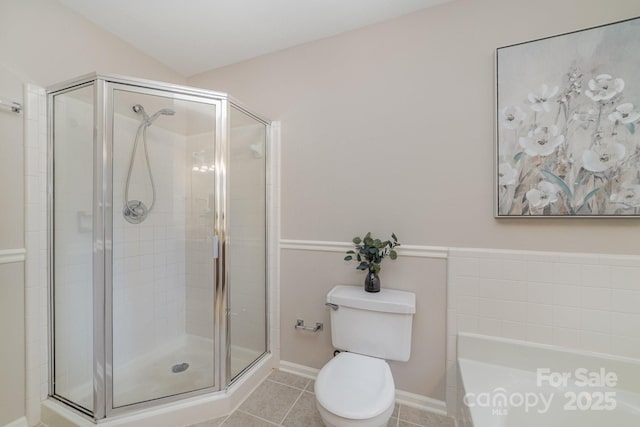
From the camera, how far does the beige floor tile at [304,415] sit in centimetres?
139

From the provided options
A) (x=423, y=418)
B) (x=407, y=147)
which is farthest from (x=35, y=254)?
(x=423, y=418)

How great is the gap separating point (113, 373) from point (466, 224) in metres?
2.05

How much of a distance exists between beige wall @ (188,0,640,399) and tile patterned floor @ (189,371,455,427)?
0.47ft

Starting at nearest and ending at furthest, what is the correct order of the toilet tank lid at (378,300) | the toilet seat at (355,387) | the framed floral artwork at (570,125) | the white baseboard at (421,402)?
the toilet seat at (355,387) → the framed floral artwork at (570,125) → the toilet tank lid at (378,300) → the white baseboard at (421,402)

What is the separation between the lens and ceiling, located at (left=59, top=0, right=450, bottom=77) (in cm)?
148

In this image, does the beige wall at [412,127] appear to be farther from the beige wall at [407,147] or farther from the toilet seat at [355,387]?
the toilet seat at [355,387]

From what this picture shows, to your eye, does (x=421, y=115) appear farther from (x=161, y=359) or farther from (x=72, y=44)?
(x=161, y=359)

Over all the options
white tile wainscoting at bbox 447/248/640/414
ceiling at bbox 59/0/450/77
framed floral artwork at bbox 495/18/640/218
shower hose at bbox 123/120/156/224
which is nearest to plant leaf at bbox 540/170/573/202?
framed floral artwork at bbox 495/18/640/218

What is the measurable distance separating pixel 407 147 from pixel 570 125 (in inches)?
29.1

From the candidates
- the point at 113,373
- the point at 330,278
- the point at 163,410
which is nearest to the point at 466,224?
the point at 330,278

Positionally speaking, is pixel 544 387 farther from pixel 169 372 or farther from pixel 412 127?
pixel 169 372

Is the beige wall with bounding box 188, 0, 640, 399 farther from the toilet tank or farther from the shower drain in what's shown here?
the shower drain

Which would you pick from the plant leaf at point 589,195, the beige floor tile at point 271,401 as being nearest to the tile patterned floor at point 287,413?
the beige floor tile at point 271,401

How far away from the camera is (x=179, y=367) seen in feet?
5.40
